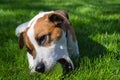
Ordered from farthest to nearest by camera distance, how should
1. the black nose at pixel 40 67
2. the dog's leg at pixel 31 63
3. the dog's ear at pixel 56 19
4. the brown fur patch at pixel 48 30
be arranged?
the dog's ear at pixel 56 19, the brown fur patch at pixel 48 30, the dog's leg at pixel 31 63, the black nose at pixel 40 67

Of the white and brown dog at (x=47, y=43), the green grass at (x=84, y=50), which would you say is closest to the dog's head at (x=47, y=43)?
the white and brown dog at (x=47, y=43)

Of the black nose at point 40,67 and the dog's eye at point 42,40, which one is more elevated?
the dog's eye at point 42,40

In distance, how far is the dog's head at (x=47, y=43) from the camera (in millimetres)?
3787

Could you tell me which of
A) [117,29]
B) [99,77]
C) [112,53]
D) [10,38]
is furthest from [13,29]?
[99,77]

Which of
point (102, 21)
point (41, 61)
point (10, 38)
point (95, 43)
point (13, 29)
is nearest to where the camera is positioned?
point (41, 61)

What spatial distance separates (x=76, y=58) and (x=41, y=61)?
740 mm

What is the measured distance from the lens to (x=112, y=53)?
4.52 m

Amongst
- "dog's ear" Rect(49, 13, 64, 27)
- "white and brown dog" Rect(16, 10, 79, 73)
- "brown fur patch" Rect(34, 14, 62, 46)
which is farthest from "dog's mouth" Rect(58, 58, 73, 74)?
"dog's ear" Rect(49, 13, 64, 27)

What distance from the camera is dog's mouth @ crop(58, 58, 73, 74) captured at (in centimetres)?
394

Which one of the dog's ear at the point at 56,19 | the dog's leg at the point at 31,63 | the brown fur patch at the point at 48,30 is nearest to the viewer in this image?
the dog's leg at the point at 31,63

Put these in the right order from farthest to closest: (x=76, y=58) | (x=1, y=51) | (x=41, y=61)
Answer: (x=1, y=51), (x=76, y=58), (x=41, y=61)

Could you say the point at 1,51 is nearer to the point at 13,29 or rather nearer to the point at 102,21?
the point at 13,29

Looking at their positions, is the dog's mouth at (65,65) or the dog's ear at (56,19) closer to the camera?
the dog's mouth at (65,65)

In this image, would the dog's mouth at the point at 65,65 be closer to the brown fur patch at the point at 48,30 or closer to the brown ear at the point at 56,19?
the brown fur patch at the point at 48,30
